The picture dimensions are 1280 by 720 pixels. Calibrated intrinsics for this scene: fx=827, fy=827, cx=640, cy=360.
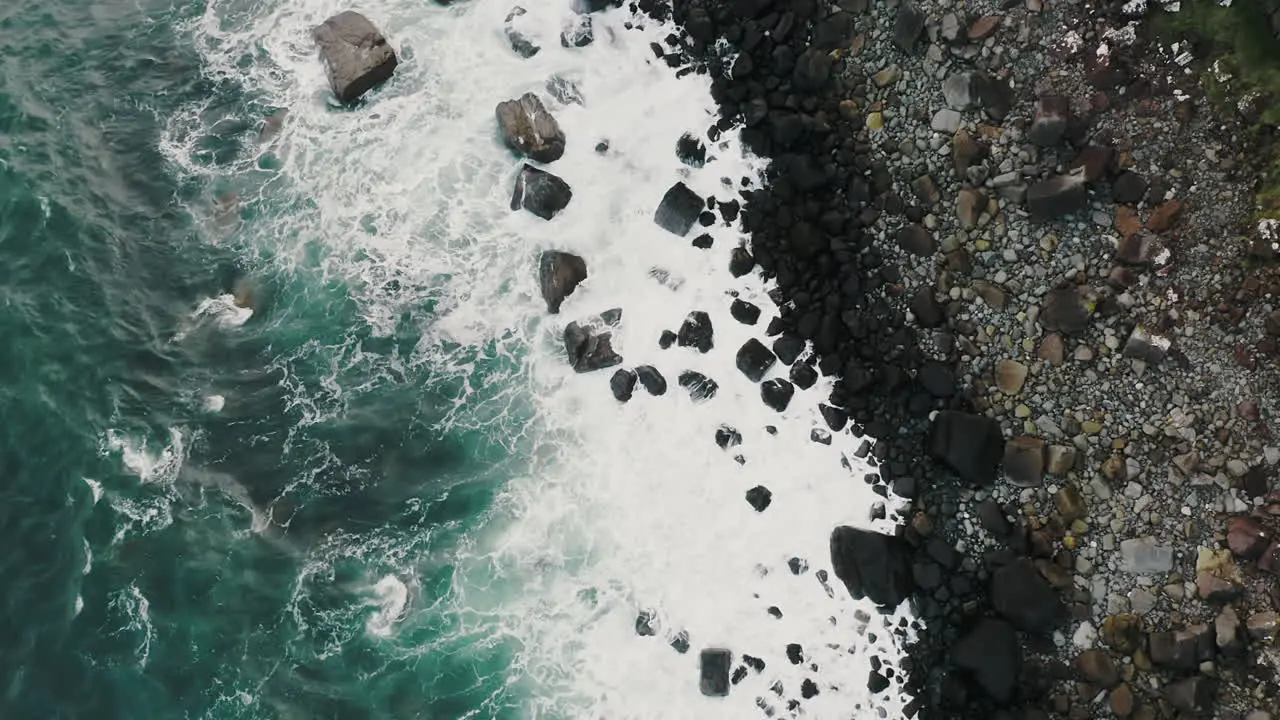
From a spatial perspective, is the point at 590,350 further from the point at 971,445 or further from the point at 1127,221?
the point at 1127,221

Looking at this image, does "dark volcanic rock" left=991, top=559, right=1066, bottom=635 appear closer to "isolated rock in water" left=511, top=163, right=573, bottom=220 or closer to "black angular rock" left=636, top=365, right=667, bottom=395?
"black angular rock" left=636, top=365, right=667, bottom=395

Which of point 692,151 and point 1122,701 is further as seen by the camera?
point 692,151

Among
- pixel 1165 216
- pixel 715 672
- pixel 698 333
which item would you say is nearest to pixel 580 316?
pixel 698 333

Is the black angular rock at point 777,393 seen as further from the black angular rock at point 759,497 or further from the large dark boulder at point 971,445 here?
the large dark boulder at point 971,445

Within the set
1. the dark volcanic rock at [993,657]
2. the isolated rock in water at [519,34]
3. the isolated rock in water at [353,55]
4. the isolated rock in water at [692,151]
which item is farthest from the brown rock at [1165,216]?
the isolated rock in water at [353,55]

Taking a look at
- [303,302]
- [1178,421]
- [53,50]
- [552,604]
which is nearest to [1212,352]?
[1178,421]

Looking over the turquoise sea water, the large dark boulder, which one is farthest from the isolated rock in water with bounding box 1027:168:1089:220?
the turquoise sea water
